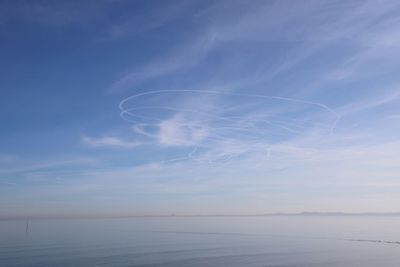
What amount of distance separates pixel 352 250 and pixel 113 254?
5847 centimetres

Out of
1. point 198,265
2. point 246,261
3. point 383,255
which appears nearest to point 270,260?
point 246,261

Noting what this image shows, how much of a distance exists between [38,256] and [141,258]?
76.4 ft

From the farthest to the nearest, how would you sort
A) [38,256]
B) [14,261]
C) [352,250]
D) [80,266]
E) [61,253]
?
[352,250]
[61,253]
[38,256]
[14,261]
[80,266]

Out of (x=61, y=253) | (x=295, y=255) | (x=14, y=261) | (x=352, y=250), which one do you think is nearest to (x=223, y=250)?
(x=295, y=255)

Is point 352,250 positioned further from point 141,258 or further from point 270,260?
point 141,258

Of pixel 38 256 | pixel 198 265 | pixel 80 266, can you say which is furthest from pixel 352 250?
pixel 38 256

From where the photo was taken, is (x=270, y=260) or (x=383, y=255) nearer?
(x=270, y=260)

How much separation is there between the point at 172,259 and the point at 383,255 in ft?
153

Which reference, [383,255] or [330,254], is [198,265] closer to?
[330,254]

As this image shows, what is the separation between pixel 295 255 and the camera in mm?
88312

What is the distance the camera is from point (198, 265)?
7362 cm

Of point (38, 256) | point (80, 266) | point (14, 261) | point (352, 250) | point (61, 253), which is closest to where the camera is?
point (80, 266)

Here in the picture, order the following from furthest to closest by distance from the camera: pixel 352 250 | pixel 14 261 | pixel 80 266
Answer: pixel 352 250 → pixel 14 261 → pixel 80 266

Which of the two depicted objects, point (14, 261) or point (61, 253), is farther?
point (61, 253)
